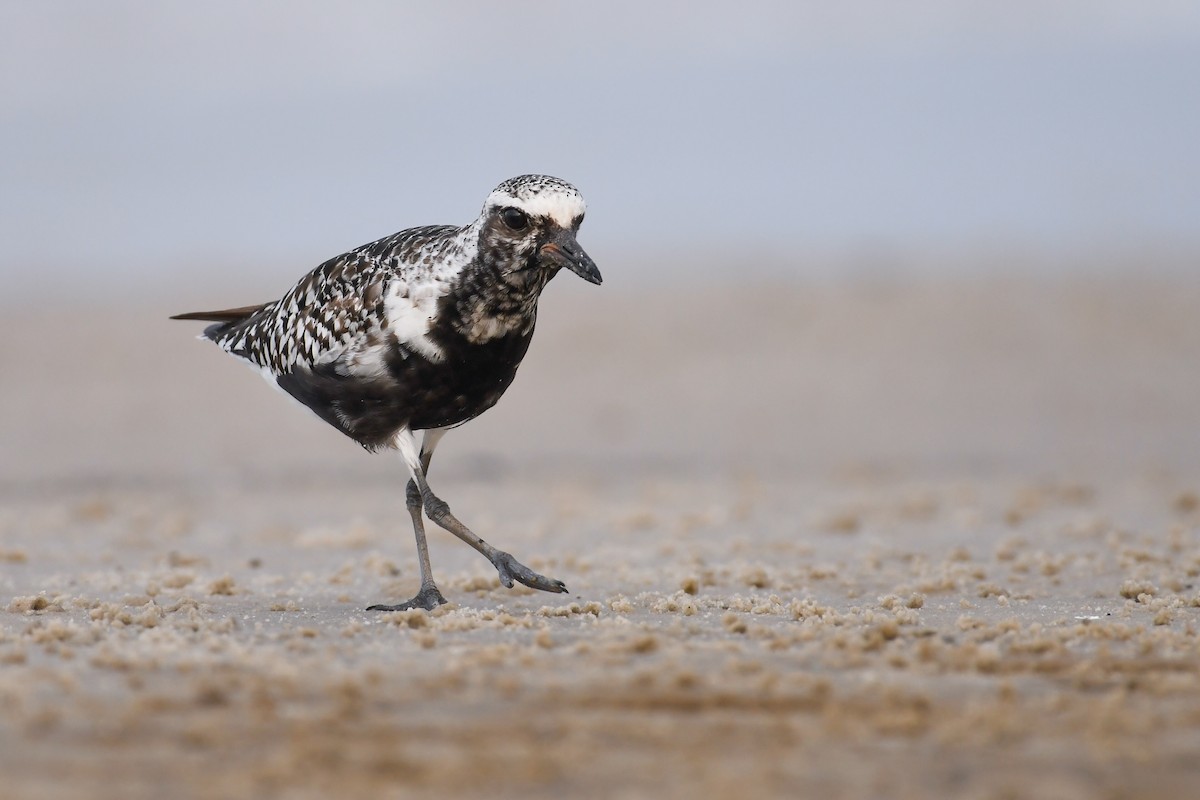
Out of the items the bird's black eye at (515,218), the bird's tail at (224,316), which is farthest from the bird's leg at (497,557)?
the bird's tail at (224,316)

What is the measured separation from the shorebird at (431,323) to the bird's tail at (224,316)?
4.13 ft

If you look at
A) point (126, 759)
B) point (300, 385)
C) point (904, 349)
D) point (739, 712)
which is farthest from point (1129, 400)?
point (126, 759)

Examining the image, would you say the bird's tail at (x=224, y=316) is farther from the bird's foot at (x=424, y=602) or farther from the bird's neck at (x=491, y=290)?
the bird's foot at (x=424, y=602)

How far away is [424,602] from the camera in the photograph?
25.1ft

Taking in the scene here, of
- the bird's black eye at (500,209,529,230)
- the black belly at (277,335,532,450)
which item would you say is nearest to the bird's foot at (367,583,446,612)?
the black belly at (277,335,532,450)

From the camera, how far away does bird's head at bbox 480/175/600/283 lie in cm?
727

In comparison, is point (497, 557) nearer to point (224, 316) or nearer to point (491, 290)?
point (491, 290)

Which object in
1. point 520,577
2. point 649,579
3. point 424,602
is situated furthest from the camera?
point 649,579

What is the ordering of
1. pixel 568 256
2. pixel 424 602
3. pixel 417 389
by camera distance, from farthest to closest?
pixel 424 602
pixel 417 389
pixel 568 256

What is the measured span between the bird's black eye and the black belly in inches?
24.1

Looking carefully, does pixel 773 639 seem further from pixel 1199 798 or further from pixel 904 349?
pixel 904 349

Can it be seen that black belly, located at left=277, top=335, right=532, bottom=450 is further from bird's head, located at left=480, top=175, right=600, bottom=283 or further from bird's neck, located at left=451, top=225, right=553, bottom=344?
bird's head, located at left=480, top=175, right=600, bottom=283

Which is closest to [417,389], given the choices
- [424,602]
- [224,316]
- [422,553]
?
[422,553]

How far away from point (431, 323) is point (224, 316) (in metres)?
2.62
